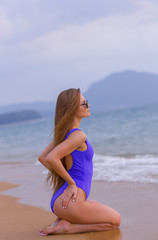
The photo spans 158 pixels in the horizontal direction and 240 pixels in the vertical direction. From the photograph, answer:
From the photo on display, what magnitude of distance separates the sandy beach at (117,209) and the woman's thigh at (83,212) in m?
0.14

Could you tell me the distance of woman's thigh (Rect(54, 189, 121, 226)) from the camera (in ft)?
12.3

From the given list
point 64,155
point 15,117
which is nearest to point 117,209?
point 64,155

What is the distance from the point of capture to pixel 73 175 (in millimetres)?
3912

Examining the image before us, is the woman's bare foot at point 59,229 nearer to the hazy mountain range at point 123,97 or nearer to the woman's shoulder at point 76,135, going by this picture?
the woman's shoulder at point 76,135

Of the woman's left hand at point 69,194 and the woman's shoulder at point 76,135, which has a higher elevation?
the woman's shoulder at point 76,135

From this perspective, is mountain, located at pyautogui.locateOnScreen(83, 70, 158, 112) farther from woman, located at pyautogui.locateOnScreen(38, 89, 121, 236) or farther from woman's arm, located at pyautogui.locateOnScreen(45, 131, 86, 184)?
Answer: woman's arm, located at pyautogui.locateOnScreen(45, 131, 86, 184)

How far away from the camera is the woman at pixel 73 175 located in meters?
3.75

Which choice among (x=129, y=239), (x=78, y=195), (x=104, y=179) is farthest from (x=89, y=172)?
(x=104, y=179)

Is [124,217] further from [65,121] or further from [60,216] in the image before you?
[65,121]

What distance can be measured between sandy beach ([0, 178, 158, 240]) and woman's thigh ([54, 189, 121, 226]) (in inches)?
5.4

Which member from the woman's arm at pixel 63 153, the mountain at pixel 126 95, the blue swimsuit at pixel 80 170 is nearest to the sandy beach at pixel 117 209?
the blue swimsuit at pixel 80 170

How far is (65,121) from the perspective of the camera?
12.8 feet

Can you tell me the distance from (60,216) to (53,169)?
483mm

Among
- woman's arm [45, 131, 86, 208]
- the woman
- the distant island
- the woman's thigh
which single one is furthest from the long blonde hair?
the distant island
